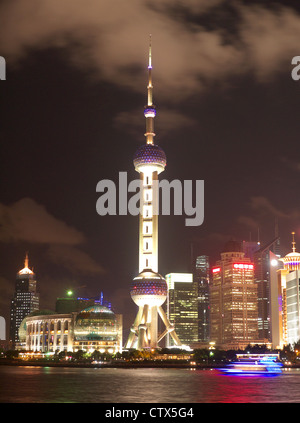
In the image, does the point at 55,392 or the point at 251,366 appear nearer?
the point at 55,392

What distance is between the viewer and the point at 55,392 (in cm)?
9438

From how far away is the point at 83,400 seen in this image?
81.4 m
